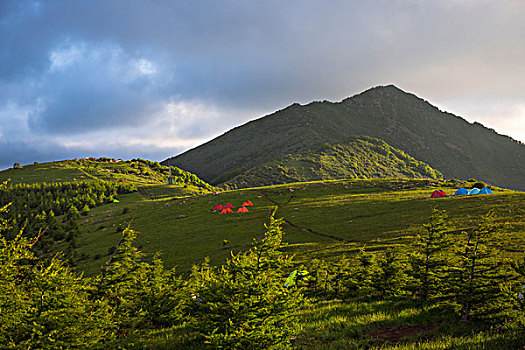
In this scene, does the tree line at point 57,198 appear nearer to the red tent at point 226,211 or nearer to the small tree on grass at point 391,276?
the red tent at point 226,211

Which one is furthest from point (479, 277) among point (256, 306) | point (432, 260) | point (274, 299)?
point (256, 306)

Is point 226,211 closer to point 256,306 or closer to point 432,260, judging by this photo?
point 432,260

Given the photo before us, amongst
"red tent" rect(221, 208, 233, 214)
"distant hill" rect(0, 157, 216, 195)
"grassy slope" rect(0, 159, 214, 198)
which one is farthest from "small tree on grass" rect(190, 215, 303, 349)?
"distant hill" rect(0, 157, 216, 195)

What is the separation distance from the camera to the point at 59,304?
25.6ft

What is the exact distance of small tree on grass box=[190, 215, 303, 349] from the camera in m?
7.32

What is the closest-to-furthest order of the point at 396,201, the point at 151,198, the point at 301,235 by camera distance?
the point at 301,235, the point at 396,201, the point at 151,198

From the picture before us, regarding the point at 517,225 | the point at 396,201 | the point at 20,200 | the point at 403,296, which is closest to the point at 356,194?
the point at 396,201

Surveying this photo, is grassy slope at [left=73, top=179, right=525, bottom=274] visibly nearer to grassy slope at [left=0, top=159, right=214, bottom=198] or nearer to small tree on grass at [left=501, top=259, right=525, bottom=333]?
small tree on grass at [left=501, top=259, right=525, bottom=333]

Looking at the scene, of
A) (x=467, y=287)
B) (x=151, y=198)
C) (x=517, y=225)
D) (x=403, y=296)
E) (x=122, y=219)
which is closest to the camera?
(x=467, y=287)

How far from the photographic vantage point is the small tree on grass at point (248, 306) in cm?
732

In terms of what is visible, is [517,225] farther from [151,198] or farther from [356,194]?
[151,198]

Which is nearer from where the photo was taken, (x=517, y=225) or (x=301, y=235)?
(x=517, y=225)

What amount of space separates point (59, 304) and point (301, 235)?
43718 mm

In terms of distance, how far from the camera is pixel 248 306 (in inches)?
305
